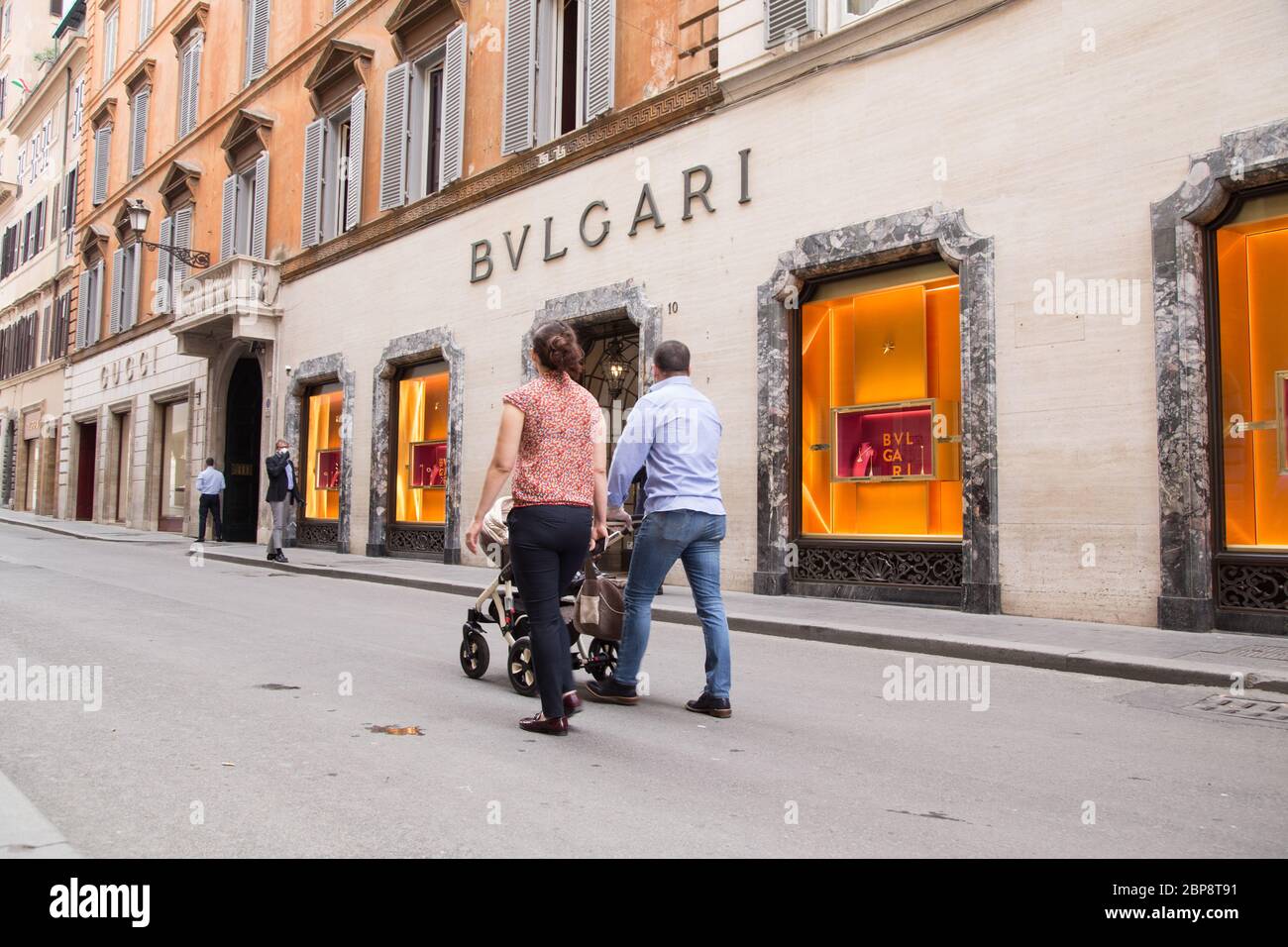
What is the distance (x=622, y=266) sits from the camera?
1347cm

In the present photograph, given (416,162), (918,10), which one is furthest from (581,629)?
(416,162)

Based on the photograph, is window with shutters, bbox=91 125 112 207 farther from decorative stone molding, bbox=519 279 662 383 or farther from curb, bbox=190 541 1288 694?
curb, bbox=190 541 1288 694

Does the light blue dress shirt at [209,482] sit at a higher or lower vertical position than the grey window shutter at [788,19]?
lower

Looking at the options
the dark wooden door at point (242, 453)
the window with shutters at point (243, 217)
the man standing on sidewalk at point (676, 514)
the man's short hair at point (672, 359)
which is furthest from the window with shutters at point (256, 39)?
the man standing on sidewalk at point (676, 514)

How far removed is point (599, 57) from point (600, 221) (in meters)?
2.24

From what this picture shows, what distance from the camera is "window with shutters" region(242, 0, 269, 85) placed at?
22.3 metres

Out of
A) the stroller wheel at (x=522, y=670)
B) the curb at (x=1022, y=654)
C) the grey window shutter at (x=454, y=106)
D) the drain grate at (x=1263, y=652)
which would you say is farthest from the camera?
the grey window shutter at (x=454, y=106)

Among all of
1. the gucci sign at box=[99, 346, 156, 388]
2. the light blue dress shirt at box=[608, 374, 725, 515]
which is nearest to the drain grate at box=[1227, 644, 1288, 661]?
the light blue dress shirt at box=[608, 374, 725, 515]

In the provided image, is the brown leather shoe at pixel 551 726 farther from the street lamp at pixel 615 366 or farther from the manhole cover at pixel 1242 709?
the street lamp at pixel 615 366

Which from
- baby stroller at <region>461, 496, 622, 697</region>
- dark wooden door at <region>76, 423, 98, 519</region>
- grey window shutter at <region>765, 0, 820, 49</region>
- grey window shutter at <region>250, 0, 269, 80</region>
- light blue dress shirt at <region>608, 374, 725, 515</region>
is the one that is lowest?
baby stroller at <region>461, 496, 622, 697</region>

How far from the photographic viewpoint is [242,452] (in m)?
23.5

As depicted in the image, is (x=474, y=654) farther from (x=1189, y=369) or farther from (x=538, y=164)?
(x=538, y=164)

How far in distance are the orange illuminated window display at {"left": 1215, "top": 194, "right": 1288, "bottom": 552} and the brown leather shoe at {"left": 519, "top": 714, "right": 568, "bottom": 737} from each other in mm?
6057

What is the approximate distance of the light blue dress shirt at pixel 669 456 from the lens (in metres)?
5.22
